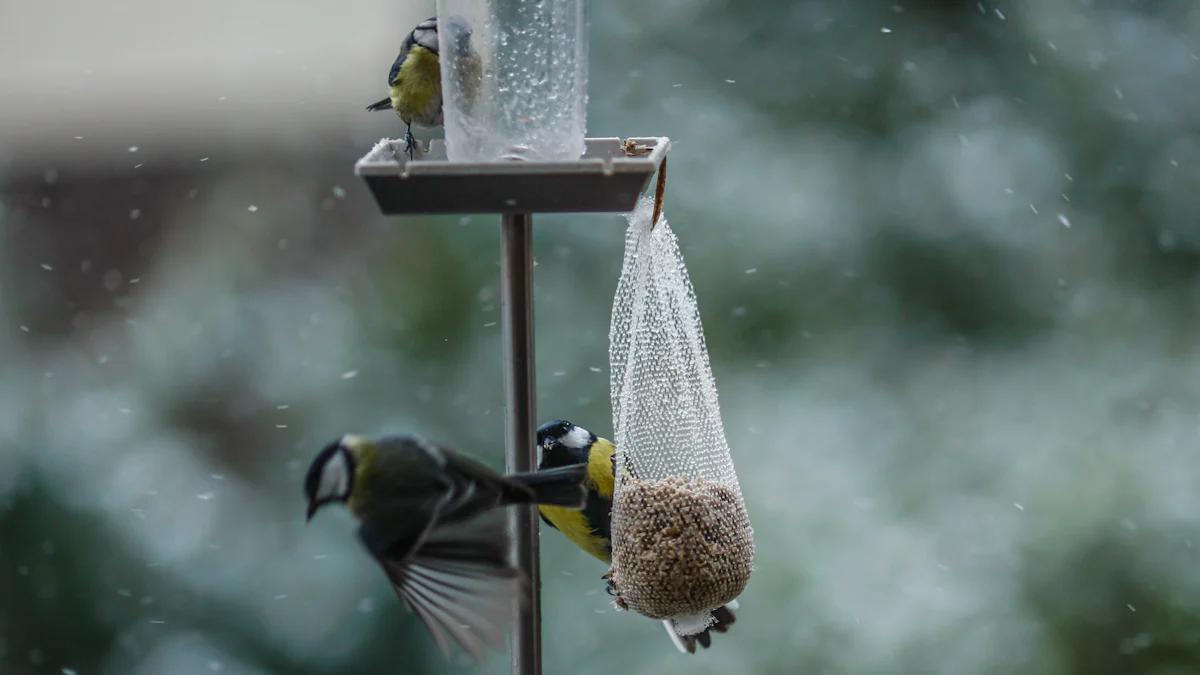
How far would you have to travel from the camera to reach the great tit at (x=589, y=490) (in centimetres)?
155

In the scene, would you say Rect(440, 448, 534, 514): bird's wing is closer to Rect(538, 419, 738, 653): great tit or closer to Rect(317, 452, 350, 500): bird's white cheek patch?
Rect(317, 452, 350, 500): bird's white cheek patch

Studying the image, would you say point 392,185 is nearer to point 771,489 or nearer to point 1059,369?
point 771,489

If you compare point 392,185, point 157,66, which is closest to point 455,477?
point 392,185

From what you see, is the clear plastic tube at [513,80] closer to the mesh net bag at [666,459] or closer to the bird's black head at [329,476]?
the mesh net bag at [666,459]

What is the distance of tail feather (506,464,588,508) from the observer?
1.17 meters

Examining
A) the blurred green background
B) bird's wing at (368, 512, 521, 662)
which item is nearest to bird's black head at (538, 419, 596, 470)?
bird's wing at (368, 512, 521, 662)

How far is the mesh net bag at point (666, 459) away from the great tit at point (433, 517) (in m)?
0.25

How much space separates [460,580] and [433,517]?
0.07 metres

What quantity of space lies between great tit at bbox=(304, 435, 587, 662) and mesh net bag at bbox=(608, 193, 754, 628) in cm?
25

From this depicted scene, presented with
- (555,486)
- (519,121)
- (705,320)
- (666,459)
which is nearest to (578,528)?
(666,459)

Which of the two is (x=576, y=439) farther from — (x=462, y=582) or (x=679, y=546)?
(x=462, y=582)

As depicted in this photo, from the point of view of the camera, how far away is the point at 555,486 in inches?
47.0

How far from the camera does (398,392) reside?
8.77 feet

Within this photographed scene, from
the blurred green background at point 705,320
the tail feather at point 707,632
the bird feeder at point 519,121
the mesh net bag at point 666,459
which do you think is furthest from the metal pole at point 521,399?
the blurred green background at point 705,320
